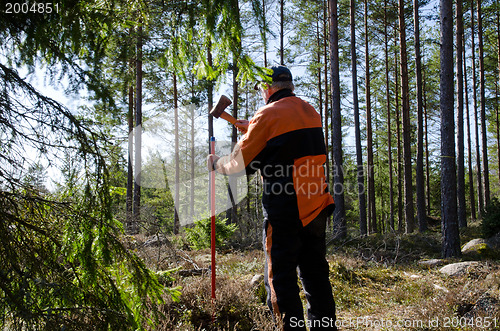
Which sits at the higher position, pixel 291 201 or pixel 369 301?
pixel 291 201

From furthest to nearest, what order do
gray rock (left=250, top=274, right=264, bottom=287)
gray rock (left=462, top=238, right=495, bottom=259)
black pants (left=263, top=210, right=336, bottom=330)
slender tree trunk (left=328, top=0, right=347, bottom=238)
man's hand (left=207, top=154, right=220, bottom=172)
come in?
slender tree trunk (left=328, top=0, right=347, bottom=238) < gray rock (left=462, top=238, right=495, bottom=259) < gray rock (left=250, top=274, right=264, bottom=287) < man's hand (left=207, top=154, right=220, bottom=172) < black pants (left=263, top=210, right=336, bottom=330)

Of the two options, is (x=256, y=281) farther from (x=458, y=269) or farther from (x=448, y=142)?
(x=448, y=142)

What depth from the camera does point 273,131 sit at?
246 cm

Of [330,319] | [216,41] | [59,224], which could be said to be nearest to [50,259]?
[59,224]

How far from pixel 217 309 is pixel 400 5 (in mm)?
14989

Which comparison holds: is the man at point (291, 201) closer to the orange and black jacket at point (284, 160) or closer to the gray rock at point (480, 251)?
the orange and black jacket at point (284, 160)

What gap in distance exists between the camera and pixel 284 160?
2451mm

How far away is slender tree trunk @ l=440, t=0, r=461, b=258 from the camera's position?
7.46m

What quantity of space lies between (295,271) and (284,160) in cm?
82

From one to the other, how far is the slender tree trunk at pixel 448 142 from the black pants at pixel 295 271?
637 centimetres

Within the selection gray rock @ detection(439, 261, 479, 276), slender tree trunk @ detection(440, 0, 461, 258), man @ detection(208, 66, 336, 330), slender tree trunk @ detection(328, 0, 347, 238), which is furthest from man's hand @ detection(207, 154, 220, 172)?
slender tree trunk @ detection(328, 0, 347, 238)

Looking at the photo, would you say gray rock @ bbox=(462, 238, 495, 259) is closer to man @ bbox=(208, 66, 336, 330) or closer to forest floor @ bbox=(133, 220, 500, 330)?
forest floor @ bbox=(133, 220, 500, 330)

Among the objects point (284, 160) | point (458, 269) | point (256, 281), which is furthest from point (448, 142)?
point (284, 160)

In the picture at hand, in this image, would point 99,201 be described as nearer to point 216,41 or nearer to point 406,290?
point 216,41
